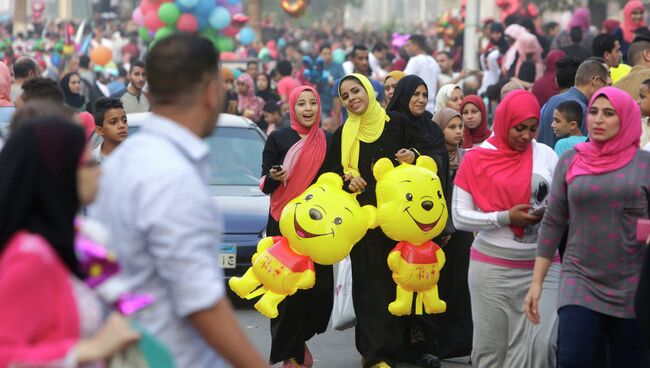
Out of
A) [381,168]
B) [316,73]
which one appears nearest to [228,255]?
[381,168]

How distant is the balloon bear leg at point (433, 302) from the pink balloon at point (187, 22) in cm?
1271

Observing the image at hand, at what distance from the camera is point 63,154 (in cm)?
322

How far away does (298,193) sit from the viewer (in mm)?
8508

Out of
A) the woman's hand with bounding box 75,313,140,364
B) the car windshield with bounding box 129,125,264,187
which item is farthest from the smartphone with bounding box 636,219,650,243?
the car windshield with bounding box 129,125,264,187

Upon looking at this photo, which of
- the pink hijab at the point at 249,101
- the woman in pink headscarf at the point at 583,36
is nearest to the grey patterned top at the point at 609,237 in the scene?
the woman in pink headscarf at the point at 583,36

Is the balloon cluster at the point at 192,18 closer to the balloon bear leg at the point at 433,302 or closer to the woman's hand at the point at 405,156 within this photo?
the woman's hand at the point at 405,156

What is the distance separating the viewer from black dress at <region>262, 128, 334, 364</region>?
8500mm

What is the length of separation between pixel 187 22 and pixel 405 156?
12.7 metres

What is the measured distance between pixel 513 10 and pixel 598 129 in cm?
2229

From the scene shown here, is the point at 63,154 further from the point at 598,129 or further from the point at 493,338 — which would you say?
the point at 493,338

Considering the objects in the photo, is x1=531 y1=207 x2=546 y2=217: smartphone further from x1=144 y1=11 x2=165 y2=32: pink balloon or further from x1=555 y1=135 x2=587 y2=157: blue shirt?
x1=144 y1=11 x2=165 y2=32: pink balloon

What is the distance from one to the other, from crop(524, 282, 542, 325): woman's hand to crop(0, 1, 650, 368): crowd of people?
17 mm

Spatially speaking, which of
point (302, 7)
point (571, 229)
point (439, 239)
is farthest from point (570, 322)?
point (302, 7)

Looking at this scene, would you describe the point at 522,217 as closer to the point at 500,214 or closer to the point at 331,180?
the point at 500,214
